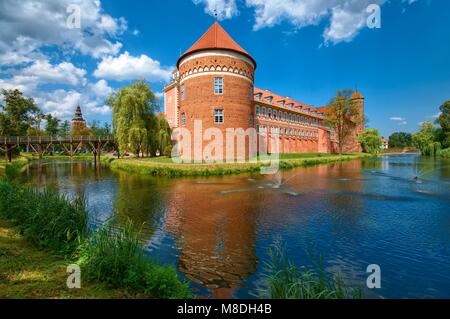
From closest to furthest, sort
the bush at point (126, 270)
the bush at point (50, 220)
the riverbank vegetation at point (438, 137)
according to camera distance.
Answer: the bush at point (126, 270), the bush at point (50, 220), the riverbank vegetation at point (438, 137)

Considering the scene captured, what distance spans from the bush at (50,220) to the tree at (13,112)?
45.7 m

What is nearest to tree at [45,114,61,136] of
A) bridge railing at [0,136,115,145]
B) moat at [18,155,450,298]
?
bridge railing at [0,136,115,145]

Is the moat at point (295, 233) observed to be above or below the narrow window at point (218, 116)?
below

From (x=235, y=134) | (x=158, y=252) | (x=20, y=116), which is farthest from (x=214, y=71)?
(x=20, y=116)

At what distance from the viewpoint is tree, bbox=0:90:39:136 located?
4000 centimetres

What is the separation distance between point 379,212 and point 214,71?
2029 cm

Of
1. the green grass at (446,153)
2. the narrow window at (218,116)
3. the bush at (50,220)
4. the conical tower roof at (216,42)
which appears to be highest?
the conical tower roof at (216,42)

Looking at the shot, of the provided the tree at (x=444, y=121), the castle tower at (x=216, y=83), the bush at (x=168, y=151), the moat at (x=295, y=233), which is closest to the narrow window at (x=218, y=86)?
the castle tower at (x=216, y=83)

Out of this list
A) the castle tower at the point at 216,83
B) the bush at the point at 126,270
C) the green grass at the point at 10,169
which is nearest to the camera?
the bush at the point at 126,270

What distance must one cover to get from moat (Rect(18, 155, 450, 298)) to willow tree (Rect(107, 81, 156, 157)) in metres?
16.9

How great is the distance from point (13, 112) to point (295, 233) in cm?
5330

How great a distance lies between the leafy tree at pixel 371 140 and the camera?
185 ft

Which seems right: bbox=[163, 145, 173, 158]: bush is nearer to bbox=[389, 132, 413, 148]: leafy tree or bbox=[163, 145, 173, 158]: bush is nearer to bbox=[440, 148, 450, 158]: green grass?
bbox=[440, 148, 450, 158]: green grass

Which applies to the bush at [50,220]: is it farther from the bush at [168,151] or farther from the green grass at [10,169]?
the bush at [168,151]
